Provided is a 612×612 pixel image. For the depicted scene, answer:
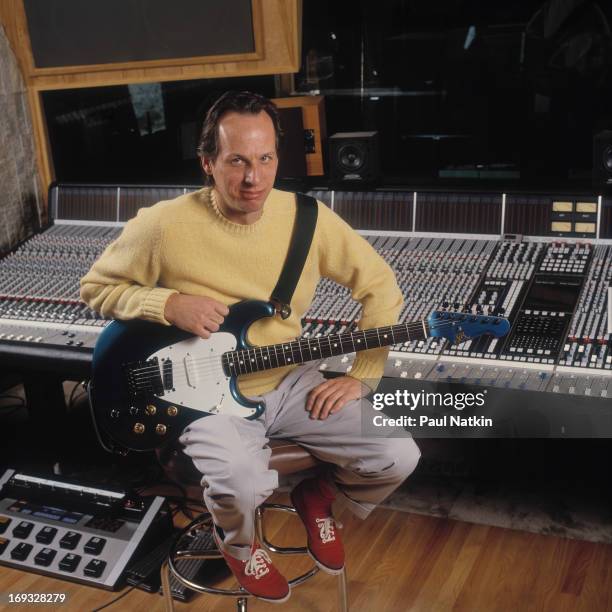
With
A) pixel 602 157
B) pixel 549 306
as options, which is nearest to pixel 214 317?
pixel 549 306

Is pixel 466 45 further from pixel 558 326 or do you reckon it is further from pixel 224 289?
pixel 224 289

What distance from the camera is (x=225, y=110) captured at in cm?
176

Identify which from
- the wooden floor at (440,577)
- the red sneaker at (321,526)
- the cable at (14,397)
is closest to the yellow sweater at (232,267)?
the red sneaker at (321,526)

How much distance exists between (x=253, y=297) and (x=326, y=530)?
585mm

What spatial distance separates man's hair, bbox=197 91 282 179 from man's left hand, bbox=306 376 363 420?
59 cm

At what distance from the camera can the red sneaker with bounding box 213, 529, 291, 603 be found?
1847mm

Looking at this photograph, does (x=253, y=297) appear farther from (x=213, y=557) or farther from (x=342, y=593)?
(x=342, y=593)

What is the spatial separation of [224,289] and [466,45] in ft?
5.08

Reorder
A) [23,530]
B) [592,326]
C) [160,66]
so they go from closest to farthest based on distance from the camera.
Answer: [592,326] < [23,530] < [160,66]

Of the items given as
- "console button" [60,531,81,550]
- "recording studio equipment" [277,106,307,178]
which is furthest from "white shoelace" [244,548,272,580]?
"recording studio equipment" [277,106,307,178]

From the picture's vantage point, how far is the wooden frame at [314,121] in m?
3.06

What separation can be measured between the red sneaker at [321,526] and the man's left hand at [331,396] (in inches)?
7.8

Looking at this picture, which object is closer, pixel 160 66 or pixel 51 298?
pixel 51 298

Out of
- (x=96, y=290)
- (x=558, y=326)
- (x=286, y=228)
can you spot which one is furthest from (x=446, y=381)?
(x=96, y=290)
